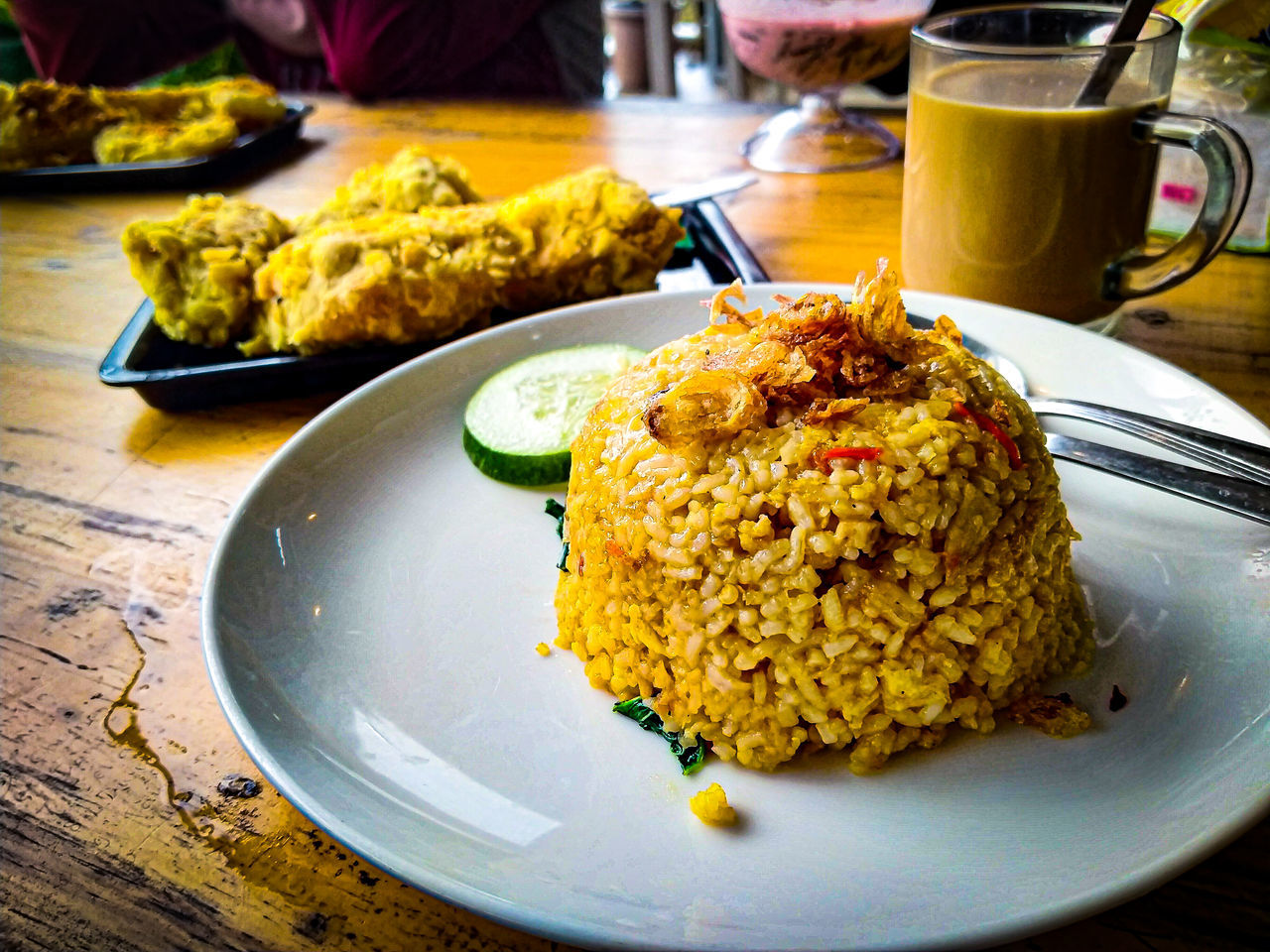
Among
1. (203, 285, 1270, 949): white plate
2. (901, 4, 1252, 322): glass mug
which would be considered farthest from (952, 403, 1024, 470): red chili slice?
(901, 4, 1252, 322): glass mug

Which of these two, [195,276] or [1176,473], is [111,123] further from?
[1176,473]

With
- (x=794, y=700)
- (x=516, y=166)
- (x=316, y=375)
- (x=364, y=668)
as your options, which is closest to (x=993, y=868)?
(x=794, y=700)

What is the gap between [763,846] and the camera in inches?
34.7

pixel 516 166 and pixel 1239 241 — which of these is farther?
pixel 516 166

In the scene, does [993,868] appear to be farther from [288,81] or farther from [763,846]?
[288,81]

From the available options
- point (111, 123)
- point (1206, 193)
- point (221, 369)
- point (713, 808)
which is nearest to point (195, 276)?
point (221, 369)

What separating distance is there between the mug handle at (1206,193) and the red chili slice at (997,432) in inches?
31.7

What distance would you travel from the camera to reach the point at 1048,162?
162 cm

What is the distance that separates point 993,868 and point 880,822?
112 mm

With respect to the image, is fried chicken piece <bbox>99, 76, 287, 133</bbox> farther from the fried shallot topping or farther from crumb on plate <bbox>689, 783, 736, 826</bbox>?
crumb on plate <bbox>689, 783, 736, 826</bbox>

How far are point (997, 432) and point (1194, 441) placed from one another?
281 mm

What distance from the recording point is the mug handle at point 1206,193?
1.53m

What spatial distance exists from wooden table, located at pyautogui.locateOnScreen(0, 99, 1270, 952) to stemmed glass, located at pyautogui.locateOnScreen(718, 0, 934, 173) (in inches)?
6.2

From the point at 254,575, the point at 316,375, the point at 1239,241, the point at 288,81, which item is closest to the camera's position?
the point at 254,575
